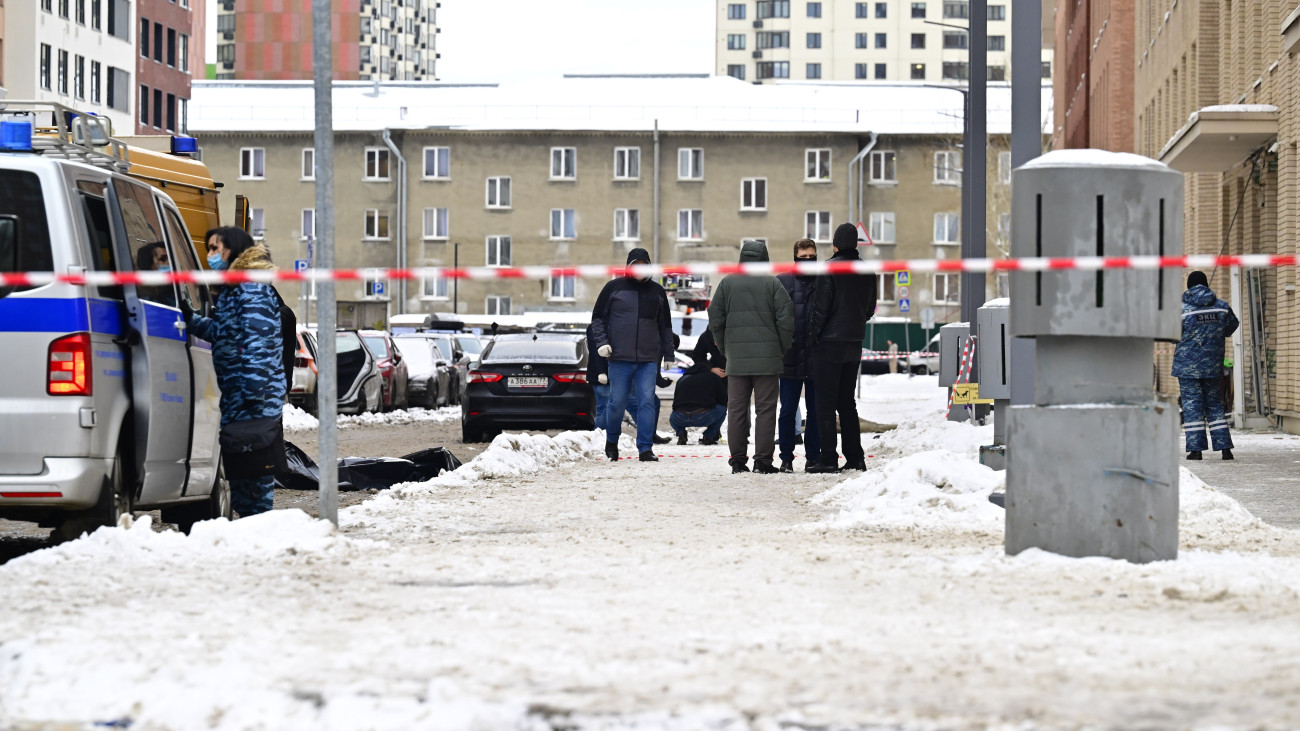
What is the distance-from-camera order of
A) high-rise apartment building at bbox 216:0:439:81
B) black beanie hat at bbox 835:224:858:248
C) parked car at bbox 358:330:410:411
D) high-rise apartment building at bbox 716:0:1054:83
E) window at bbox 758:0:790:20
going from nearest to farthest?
black beanie hat at bbox 835:224:858:248
parked car at bbox 358:330:410:411
high-rise apartment building at bbox 216:0:439:81
high-rise apartment building at bbox 716:0:1054:83
window at bbox 758:0:790:20

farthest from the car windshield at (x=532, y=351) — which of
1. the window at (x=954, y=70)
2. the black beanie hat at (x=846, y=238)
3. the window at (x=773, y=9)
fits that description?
the window at (x=773, y=9)

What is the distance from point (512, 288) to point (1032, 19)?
69.7 m

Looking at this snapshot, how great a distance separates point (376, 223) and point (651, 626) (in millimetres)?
76616

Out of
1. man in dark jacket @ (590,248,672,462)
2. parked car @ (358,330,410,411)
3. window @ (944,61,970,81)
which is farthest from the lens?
window @ (944,61,970,81)

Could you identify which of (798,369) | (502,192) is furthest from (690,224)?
(798,369)

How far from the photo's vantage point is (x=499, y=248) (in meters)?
82.3

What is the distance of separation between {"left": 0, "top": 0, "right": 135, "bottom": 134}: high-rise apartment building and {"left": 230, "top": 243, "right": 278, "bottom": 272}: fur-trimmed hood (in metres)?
60.4

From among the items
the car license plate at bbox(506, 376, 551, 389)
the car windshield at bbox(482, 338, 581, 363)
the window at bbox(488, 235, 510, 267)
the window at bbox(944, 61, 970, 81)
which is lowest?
the car license plate at bbox(506, 376, 551, 389)

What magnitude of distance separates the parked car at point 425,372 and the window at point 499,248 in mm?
44450

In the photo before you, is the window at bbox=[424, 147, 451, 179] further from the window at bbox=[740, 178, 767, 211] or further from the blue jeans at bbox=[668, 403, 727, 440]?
the blue jeans at bbox=[668, 403, 727, 440]

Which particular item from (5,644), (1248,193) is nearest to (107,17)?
(1248,193)

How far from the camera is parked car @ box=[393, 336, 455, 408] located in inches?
1347

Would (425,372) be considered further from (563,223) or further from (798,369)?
(563,223)

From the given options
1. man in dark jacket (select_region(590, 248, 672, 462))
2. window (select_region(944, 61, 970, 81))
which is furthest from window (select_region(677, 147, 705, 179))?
man in dark jacket (select_region(590, 248, 672, 462))
